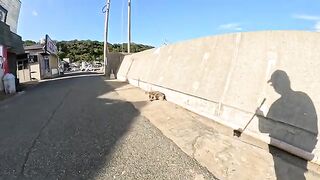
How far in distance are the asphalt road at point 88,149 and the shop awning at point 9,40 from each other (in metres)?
9.15

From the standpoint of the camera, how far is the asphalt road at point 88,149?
439 cm

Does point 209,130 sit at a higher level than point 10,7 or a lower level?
lower

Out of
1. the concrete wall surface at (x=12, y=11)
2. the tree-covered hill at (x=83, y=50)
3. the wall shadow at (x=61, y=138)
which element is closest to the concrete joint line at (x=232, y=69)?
the wall shadow at (x=61, y=138)

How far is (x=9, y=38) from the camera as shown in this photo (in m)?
17.2

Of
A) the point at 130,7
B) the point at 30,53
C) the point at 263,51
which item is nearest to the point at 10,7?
the point at 30,53

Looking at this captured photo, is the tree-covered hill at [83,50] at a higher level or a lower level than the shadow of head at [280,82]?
higher

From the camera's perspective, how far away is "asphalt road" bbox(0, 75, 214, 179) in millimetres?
4387

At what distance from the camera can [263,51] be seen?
6.12 m

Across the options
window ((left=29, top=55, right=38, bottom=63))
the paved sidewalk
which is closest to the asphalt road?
the paved sidewalk

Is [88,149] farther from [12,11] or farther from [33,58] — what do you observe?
[33,58]

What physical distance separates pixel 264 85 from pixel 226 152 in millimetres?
1614

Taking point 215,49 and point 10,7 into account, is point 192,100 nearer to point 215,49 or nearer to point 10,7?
point 215,49

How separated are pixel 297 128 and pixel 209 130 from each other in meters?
2.13

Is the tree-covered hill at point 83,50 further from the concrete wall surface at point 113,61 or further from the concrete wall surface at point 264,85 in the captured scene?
the concrete wall surface at point 264,85
